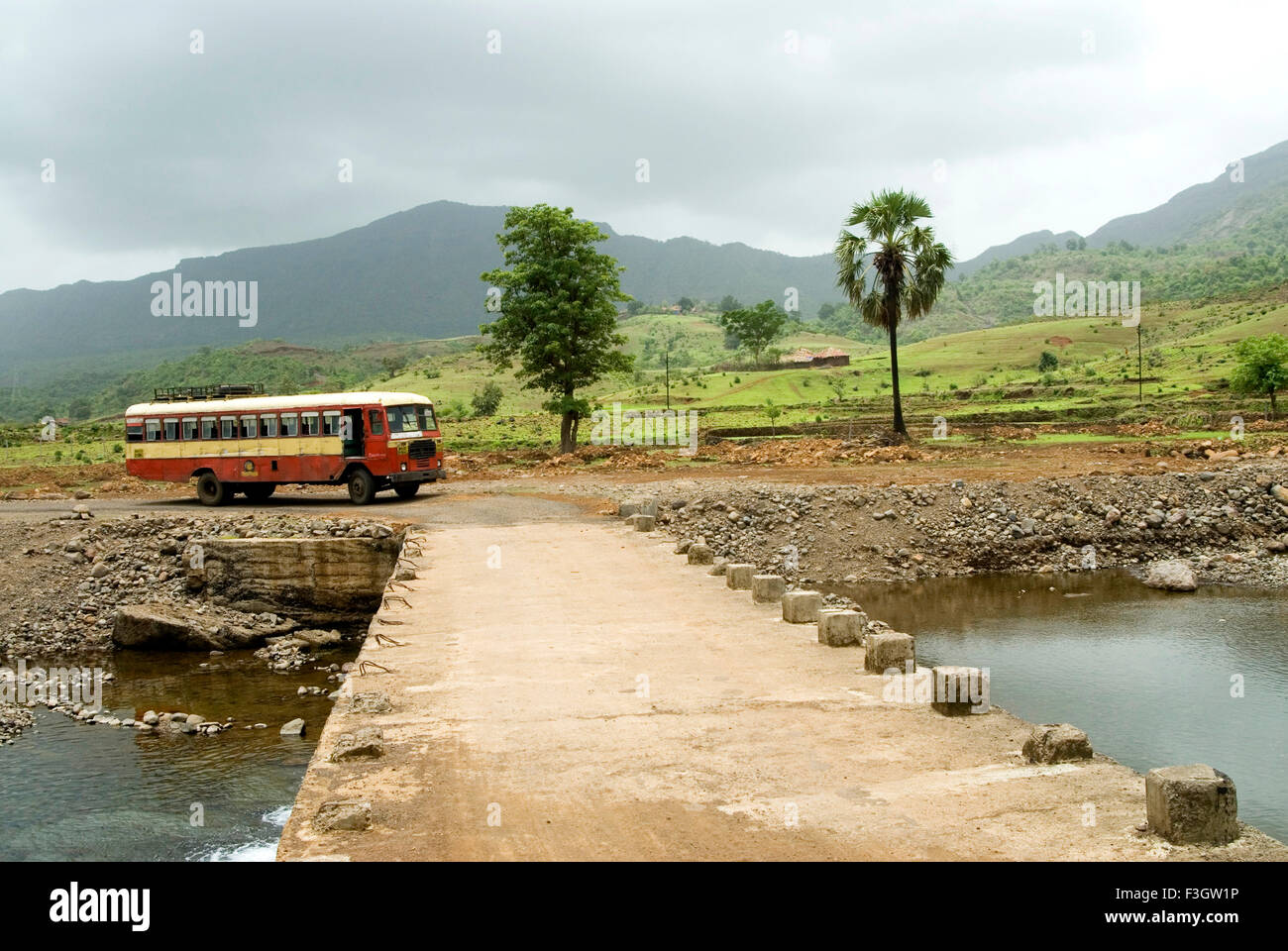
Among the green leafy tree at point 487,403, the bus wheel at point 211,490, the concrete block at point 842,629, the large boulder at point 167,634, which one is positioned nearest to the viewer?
the concrete block at point 842,629

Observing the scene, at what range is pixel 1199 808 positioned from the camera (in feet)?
16.8

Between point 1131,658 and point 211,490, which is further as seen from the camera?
point 211,490

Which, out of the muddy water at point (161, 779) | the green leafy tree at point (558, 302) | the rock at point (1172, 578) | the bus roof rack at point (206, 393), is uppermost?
the green leafy tree at point (558, 302)

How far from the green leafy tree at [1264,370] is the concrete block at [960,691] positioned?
37475 mm

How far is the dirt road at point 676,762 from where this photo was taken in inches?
213

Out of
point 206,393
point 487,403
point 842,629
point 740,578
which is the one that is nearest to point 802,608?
point 842,629

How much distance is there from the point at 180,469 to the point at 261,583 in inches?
308

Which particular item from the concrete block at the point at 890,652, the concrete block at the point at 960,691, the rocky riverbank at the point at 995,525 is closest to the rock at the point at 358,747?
the concrete block at the point at 960,691

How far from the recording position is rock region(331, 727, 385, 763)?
690 cm

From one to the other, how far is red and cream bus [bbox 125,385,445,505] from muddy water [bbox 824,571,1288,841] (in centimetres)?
1033

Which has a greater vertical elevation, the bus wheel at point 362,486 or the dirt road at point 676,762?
the bus wheel at point 362,486

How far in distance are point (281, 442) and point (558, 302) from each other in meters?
12.5

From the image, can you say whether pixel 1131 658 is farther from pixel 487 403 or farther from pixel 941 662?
pixel 487 403

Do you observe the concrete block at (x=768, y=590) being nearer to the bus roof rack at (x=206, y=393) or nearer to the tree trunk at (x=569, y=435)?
the bus roof rack at (x=206, y=393)
